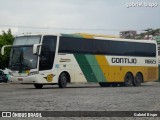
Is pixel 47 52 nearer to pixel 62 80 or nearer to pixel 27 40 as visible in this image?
pixel 27 40

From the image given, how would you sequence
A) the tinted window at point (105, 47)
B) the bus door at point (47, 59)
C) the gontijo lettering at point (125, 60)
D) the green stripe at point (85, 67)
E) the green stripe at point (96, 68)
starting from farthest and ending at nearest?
the gontijo lettering at point (125, 60), the green stripe at point (96, 68), the green stripe at point (85, 67), the tinted window at point (105, 47), the bus door at point (47, 59)

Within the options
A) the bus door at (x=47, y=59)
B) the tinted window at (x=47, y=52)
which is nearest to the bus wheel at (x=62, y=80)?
the bus door at (x=47, y=59)

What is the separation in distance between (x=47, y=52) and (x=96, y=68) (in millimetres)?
4586

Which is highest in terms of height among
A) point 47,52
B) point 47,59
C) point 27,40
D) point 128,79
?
point 27,40

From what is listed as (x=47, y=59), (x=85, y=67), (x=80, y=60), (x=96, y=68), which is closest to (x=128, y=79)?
(x=96, y=68)

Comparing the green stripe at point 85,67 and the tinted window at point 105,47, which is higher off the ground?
the tinted window at point 105,47

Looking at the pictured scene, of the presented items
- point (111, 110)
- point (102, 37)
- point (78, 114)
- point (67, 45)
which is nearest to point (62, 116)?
point (78, 114)

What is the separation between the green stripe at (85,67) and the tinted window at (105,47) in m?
0.39

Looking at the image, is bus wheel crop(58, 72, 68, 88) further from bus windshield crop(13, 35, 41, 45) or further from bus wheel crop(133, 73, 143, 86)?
bus wheel crop(133, 73, 143, 86)

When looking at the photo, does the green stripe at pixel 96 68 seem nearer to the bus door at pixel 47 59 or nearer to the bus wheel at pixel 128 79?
the bus wheel at pixel 128 79

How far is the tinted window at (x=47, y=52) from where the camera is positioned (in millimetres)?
26844

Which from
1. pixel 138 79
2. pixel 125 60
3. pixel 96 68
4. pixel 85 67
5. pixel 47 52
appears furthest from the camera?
pixel 138 79

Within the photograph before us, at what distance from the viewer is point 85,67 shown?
29484 mm

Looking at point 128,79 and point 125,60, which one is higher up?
point 125,60
